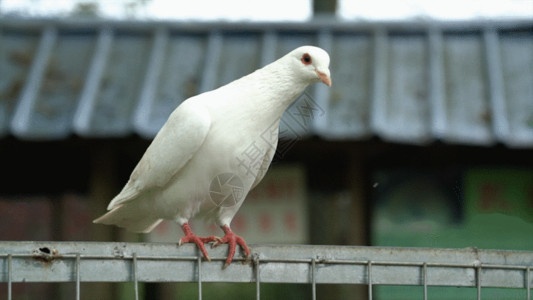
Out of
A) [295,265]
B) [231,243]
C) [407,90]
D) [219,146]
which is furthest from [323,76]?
[407,90]

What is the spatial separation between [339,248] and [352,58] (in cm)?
324

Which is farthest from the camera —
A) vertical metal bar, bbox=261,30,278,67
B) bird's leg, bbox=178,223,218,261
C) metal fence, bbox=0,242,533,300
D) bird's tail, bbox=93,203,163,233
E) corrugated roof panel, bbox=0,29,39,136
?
vertical metal bar, bbox=261,30,278,67

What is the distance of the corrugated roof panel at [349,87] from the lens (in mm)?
5445

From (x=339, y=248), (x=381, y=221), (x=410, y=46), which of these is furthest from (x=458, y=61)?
(x=339, y=248)

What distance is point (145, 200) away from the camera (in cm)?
429

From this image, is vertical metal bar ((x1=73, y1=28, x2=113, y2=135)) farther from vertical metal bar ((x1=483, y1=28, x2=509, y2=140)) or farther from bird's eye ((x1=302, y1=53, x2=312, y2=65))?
vertical metal bar ((x1=483, y1=28, x2=509, y2=140))

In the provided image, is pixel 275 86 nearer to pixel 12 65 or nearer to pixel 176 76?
pixel 176 76

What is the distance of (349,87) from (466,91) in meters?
0.78

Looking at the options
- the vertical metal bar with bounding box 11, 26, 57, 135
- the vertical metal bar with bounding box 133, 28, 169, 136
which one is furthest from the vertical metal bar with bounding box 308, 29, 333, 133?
the vertical metal bar with bounding box 11, 26, 57, 135

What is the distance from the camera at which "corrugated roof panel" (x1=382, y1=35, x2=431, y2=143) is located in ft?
17.9

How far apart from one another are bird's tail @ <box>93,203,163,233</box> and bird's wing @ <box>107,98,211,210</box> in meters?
0.11

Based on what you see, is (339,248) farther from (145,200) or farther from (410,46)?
(410,46)

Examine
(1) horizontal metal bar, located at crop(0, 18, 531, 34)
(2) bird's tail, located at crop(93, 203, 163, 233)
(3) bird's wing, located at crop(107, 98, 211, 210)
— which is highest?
(1) horizontal metal bar, located at crop(0, 18, 531, 34)

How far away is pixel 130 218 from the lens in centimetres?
444
